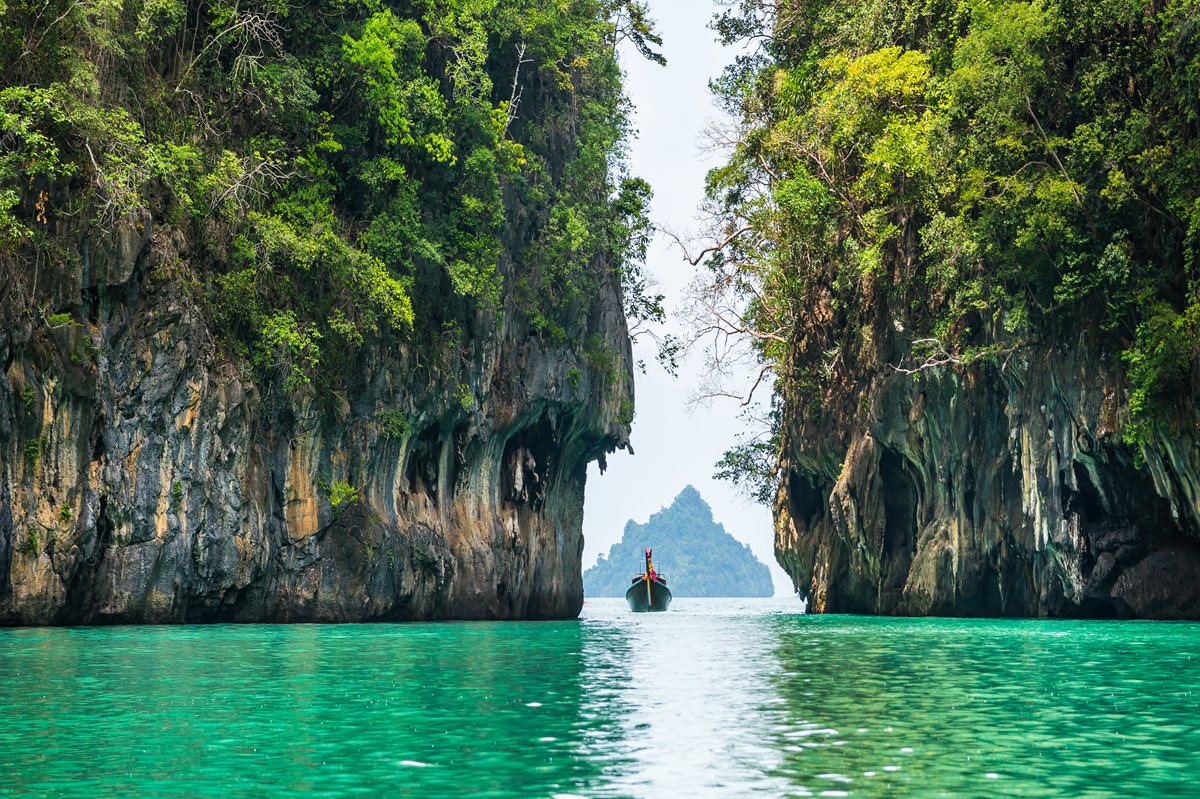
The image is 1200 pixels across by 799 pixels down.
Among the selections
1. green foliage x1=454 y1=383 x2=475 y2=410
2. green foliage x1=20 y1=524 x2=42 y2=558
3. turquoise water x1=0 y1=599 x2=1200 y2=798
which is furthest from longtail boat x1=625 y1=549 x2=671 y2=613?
turquoise water x1=0 y1=599 x2=1200 y2=798

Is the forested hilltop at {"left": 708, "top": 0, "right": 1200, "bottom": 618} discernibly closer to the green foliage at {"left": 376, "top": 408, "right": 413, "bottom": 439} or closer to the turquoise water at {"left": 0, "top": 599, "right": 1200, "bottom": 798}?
the turquoise water at {"left": 0, "top": 599, "right": 1200, "bottom": 798}

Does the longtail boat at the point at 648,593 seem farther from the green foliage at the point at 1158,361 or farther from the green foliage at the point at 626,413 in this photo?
the green foliage at the point at 1158,361

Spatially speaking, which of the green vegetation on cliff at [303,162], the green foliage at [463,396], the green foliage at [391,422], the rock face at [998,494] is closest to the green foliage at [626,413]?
the rock face at [998,494]

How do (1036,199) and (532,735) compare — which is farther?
(1036,199)

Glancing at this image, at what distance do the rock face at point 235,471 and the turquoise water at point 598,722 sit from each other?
601cm

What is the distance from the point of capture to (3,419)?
2214cm

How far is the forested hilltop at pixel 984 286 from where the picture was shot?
24734 mm

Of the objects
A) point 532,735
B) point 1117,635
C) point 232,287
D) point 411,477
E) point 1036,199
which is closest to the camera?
point 532,735

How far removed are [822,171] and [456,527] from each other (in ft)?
44.7

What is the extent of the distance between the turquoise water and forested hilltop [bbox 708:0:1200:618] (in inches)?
367

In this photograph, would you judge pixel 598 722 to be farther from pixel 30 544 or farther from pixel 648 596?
pixel 648 596

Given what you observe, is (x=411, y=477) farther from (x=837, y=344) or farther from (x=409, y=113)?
(x=837, y=344)

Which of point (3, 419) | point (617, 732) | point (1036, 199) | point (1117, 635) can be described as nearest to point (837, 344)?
point (1036, 199)

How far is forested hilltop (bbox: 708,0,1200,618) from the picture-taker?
2473 centimetres
